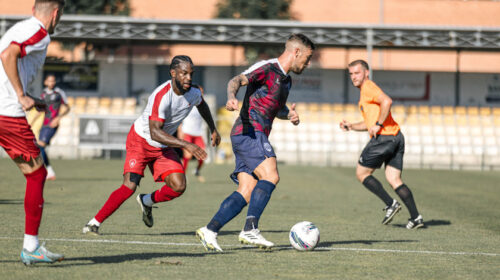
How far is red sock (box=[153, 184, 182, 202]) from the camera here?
297 inches

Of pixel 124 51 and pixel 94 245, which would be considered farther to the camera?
pixel 124 51

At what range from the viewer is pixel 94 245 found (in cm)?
665

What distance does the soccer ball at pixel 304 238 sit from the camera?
6.68m

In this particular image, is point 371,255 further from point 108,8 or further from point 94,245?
point 108,8

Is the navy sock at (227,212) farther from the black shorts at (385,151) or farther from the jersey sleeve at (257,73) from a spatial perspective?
the black shorts at (385,151)

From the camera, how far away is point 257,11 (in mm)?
37219

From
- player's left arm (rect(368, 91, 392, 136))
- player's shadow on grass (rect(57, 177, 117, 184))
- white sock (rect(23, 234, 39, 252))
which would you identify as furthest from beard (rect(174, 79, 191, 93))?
player's shadow on grass (rect(57, 177, 117, 184))

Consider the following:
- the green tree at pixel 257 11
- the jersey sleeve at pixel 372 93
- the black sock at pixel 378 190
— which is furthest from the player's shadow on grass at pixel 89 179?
the green tree at pixel 257 11

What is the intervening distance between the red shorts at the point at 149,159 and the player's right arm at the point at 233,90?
1.59m

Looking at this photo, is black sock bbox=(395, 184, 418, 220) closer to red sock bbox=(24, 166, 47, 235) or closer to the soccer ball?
the soccer ball

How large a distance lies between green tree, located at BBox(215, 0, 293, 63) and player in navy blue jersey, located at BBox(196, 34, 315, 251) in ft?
98.1

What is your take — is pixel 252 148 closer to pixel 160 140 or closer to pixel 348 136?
pixel 160 140

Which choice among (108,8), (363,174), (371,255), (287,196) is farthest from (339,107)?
(371,255)

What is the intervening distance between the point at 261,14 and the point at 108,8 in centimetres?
834
